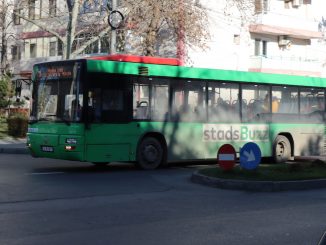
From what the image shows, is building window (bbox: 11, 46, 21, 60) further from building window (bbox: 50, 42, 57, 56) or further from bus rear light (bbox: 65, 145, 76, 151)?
bus rear light (bbox: 65, 145, 76, 151)

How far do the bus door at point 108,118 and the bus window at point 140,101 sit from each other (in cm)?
18

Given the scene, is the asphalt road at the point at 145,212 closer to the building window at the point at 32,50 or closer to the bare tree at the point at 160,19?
the bare tree at the point at 160,19

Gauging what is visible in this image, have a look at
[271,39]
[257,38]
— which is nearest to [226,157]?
[257,38]

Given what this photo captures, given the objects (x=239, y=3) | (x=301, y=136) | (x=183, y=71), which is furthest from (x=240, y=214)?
(x=239, y=3)

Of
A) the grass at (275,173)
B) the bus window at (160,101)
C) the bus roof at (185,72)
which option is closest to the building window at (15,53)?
the bus roof at (185,72)

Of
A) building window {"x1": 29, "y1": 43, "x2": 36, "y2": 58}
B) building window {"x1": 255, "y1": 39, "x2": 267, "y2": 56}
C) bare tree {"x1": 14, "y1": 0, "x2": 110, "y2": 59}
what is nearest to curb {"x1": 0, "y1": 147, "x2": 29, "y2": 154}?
bare tree {"x1": 14, "y1": 0, "x2": 110, "y2": 59}

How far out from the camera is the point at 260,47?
4203 cm

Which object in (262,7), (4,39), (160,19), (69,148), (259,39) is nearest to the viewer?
(69,148)

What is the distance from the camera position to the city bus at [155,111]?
582 inches

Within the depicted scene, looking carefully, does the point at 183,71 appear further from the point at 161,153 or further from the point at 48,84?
the point at 48,84

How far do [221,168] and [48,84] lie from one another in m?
5.18

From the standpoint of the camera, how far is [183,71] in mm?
16641

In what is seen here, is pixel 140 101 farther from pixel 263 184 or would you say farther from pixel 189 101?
pixel 263 184

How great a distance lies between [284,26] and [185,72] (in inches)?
1061
